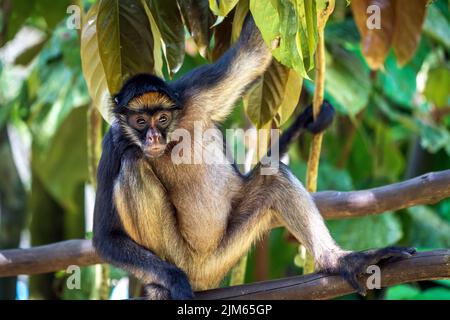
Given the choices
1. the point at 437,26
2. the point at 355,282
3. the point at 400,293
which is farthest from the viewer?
the point at 437,26

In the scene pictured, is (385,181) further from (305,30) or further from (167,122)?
(305,30)

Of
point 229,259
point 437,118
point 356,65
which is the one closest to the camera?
point 229,259

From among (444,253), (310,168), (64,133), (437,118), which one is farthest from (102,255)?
(437,118)

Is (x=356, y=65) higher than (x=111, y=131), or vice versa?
(x=356, y=65)

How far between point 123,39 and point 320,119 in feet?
4.59

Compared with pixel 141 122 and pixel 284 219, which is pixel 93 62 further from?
pixel 284 219

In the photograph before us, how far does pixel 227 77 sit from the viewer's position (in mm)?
4906

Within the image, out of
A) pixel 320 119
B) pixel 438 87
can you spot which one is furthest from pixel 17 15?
pixel 438 87

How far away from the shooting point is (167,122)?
4.97m

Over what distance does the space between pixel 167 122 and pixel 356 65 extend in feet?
10.6

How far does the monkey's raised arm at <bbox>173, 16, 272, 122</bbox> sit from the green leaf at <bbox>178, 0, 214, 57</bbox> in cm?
18

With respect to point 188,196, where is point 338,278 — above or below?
below

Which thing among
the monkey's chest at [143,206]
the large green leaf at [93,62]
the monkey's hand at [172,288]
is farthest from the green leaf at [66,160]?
the monkey's hand at [172,288]

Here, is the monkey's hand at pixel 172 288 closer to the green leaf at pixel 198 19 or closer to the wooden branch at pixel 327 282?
the wooden branch at pixel 327 282
